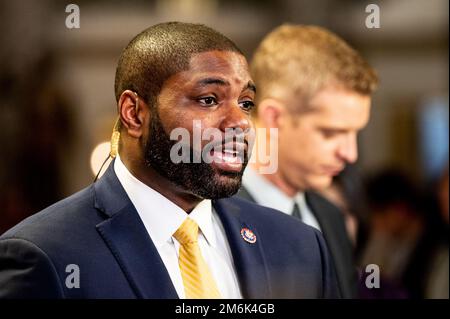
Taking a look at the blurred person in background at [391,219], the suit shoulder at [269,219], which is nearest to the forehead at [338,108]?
the suit shoulder at [269,219]

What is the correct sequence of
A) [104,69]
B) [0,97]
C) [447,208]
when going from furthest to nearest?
[104,69]
[0,97]
[447,208]

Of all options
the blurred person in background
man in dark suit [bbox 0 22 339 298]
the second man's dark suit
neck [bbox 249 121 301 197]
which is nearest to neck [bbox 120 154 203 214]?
man in dark suit [bbox 0 22 339 298]

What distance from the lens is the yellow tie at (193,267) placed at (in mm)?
1558

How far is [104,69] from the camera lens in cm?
496

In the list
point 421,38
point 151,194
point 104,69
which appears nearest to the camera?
point 151,194

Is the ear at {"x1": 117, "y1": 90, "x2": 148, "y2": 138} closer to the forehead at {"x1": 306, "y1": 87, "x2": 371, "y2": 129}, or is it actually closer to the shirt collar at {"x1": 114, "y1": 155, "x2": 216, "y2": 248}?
the shirt collar at {"x1": 114, "y1": 155, "x2": 216, "y2": 248}

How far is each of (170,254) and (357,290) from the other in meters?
0.74

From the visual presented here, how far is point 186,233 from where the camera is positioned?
62.9 inches

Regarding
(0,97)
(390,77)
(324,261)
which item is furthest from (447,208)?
(390,77)

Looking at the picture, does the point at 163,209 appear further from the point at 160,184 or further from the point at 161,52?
the point at 161,52

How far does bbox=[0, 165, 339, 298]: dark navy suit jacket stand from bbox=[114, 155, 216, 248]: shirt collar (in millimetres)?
18

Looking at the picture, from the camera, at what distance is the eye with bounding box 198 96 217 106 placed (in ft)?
4.93

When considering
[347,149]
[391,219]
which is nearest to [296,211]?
[347,149]
